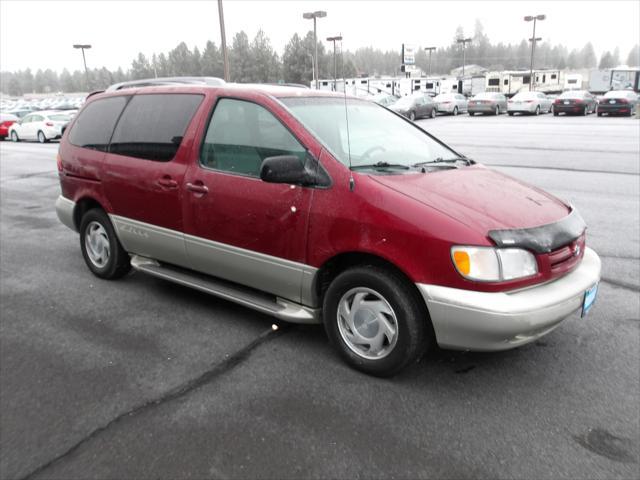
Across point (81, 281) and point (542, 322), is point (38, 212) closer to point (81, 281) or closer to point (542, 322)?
point (81, 281)

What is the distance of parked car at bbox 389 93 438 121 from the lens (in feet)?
97.2

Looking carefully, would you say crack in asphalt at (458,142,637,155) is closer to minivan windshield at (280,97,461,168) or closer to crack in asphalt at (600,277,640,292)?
crack in asphalt at (600,277,640,292)

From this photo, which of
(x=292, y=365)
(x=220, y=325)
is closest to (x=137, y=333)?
(x=220, y=325)

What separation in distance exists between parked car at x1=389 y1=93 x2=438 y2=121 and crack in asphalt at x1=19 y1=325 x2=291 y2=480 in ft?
85.9

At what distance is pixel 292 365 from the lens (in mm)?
3502

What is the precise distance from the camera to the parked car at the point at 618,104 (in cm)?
2983

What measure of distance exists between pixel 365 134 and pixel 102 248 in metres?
2.80

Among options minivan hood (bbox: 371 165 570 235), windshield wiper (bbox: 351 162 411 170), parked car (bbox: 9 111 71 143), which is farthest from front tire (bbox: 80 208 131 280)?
parked car (bbox: 9 111 71 143)

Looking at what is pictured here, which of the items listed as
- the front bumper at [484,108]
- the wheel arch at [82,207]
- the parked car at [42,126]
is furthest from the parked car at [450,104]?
the wheel arch at [82,207]

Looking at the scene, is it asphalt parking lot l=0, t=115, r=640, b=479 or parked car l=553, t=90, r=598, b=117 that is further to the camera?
parked car l=553, t=90, r=598, b=117

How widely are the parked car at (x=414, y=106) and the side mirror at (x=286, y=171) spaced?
86.3 feet

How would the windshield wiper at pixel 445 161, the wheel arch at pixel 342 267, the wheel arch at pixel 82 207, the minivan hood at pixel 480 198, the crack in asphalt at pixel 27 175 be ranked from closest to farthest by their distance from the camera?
the minivan hood at pixel 480 198 < the wheel arch at pixel 342 267 < the windshield wiper at pixel 445 161 < the wheel arch at pixel 82 207 < the crack in asphalt at pixel 27 175

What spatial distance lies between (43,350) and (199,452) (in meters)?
1.74

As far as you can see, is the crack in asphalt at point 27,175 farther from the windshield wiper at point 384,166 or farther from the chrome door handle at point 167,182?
the windshield wiper at point 384,166
